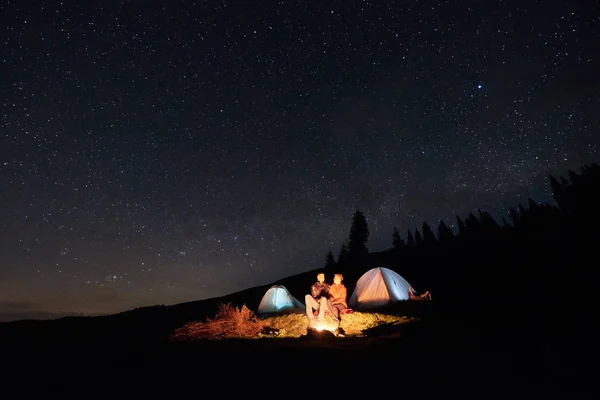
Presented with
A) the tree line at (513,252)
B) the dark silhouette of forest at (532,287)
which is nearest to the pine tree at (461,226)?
the tree line at (513,252)

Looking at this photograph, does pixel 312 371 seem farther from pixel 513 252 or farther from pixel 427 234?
pixel 427 234

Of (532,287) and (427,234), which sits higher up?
(427,234)

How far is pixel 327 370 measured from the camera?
6332 millimetres

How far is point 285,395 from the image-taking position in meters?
5.13

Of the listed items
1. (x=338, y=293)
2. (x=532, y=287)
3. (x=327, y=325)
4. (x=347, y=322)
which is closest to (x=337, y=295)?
(x=338, y=293)

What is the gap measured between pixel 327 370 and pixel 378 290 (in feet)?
37.2

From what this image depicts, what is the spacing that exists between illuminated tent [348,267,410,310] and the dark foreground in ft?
25.0

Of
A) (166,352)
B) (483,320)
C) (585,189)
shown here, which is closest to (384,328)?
(483,320)

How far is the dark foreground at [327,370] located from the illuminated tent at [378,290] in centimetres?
763

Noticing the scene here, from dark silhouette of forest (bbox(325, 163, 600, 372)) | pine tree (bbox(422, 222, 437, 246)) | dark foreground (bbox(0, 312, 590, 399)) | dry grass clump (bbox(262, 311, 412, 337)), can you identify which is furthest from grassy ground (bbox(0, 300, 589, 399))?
pine tree (bbox(422, 222, 437, 246))

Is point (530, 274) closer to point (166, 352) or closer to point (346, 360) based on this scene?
point (346, 360)

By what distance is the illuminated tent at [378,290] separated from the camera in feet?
54.7

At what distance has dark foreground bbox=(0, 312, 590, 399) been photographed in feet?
17.6

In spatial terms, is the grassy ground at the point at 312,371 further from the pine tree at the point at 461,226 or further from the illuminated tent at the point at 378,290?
the pine tree at the point at 461,226
